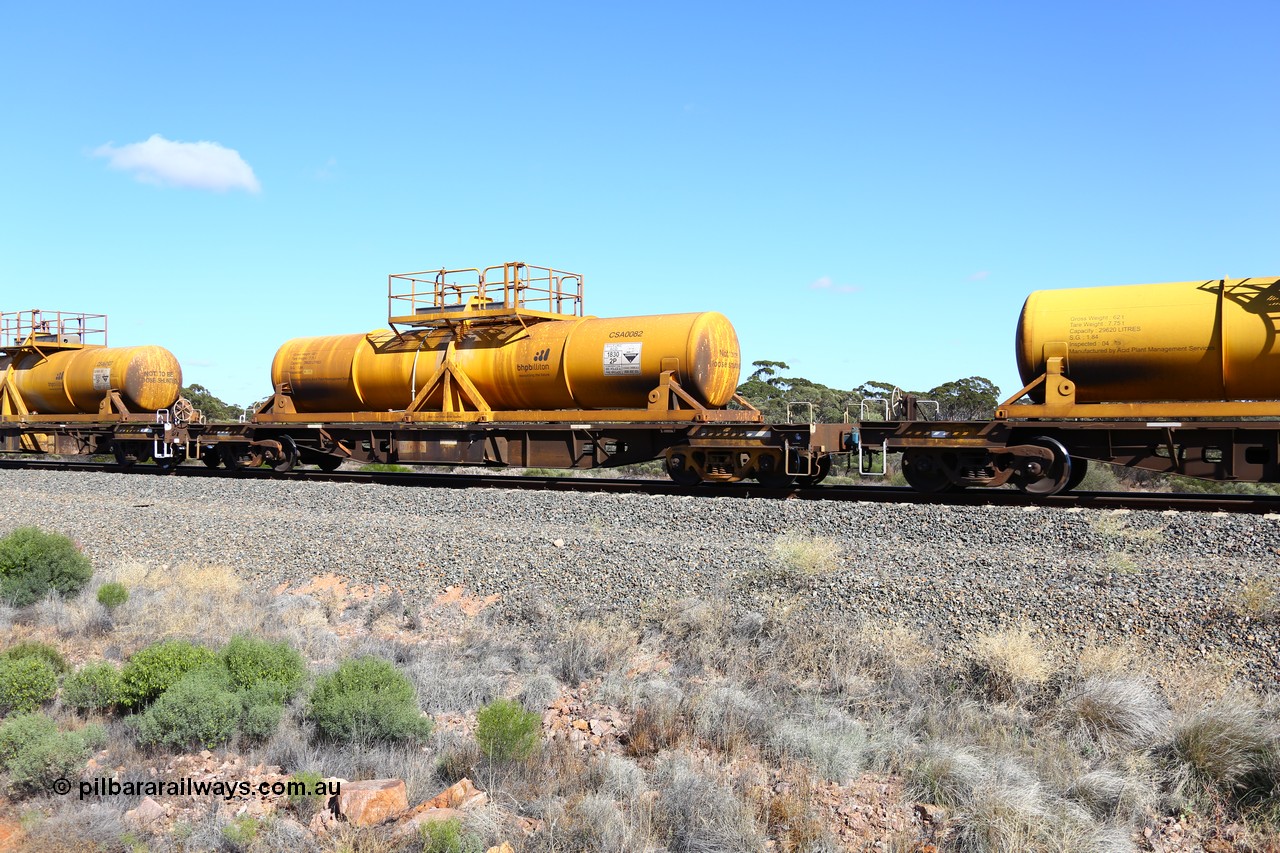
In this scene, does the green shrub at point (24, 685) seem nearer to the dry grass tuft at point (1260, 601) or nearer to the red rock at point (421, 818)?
the red rock at point (421, 818)

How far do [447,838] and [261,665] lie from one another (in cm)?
301

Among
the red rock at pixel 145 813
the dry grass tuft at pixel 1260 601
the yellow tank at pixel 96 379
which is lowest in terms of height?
the red rock at pixel 145 813

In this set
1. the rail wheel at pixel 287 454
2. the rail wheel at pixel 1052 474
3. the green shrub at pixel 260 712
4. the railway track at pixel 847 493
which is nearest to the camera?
the green shrub at pixel 260 712

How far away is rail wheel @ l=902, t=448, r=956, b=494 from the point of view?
590 inches

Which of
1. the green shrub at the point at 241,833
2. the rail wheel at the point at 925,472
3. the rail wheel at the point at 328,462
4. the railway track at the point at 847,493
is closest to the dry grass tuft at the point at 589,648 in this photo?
the green shrub at the point at 241,833

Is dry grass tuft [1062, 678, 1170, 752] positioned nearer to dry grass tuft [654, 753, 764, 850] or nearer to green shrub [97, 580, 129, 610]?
dry grass tuft [654, 753, 764, 850]

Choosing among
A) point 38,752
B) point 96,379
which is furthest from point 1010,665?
point 96,379

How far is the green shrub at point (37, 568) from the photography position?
10672 mm

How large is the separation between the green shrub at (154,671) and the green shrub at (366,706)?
1.08 metres

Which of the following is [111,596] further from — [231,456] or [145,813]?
[231,456]

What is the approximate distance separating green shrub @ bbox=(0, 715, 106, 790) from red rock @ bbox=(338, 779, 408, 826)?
189cm

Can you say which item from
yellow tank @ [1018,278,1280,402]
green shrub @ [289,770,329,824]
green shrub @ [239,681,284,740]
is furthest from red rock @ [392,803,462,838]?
yellow tank @ [1018,278,1280,402]

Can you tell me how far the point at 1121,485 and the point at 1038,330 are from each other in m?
7.55

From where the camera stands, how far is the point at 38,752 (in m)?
6.27
